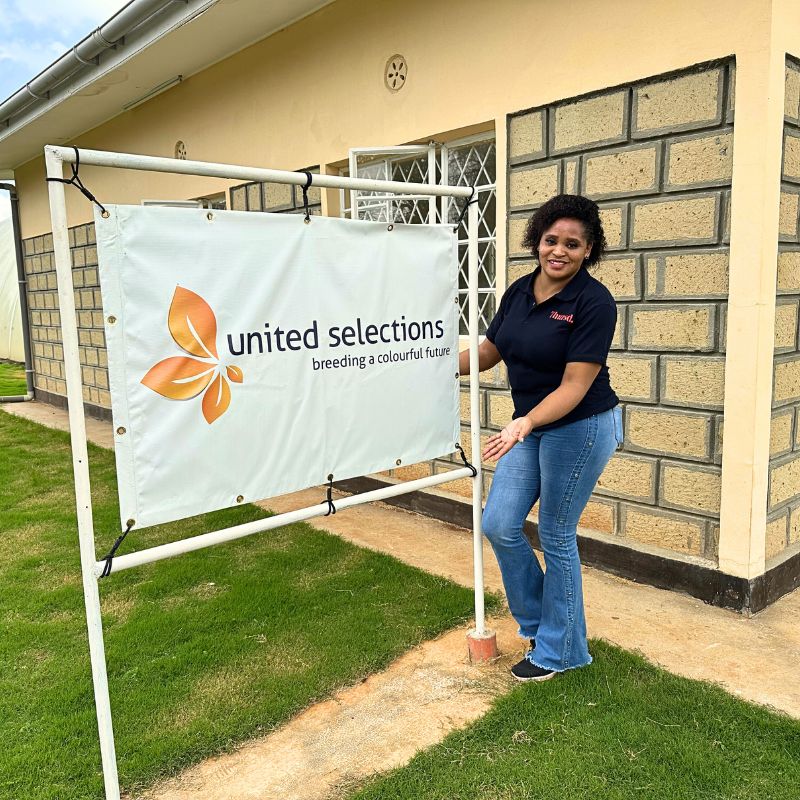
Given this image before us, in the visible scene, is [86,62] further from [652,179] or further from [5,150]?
[652,179]

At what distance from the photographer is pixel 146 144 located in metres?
8.30

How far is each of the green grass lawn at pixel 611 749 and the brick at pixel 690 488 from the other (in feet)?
3.44

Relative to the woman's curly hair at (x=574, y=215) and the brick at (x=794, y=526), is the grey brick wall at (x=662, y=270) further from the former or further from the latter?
the woman's curly hair at (x=574, y=215)

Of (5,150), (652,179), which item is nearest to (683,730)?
(652,179)

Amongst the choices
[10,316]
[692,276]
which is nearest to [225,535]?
[692,276]

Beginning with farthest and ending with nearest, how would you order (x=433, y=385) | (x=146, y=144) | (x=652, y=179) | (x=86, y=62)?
(x=146, y=144) < (x=86, y=62) < (x=652, y=179) < (x=433, y=385)

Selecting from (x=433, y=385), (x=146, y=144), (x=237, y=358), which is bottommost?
(x=433, y=385)

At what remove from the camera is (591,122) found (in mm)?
3906

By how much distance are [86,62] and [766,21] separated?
19.7ft

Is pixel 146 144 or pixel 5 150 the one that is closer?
pixel 146 144

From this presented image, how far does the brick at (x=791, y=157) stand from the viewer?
334 cm

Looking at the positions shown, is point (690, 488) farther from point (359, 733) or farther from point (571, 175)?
point (359, 733)

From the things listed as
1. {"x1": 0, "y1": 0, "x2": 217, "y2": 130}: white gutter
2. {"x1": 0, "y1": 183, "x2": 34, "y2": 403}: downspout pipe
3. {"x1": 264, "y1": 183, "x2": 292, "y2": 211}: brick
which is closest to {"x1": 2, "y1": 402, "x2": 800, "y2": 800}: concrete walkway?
{"x1": 264, "y1": 183, "x2": 292, "y2": 211}: brick

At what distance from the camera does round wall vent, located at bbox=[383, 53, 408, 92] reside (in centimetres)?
499
